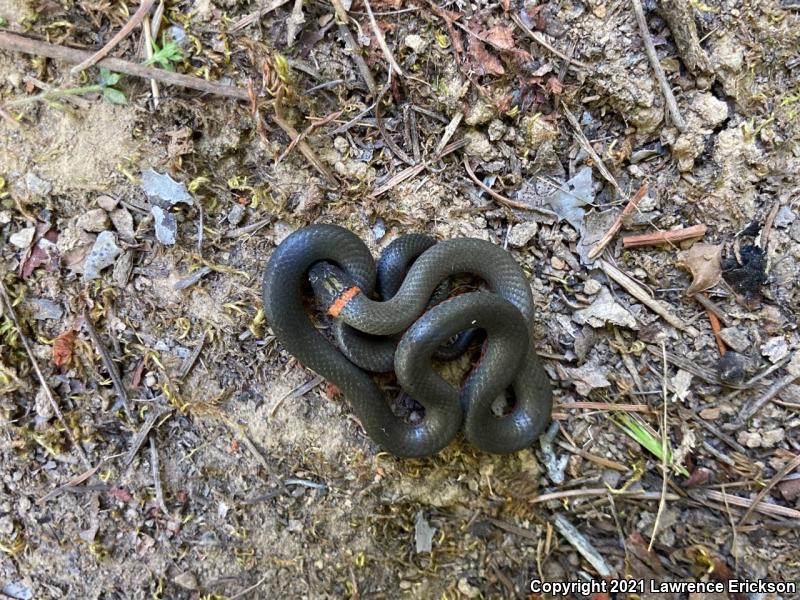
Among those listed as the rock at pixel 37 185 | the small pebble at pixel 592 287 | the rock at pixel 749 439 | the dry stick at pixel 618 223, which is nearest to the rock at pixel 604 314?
the small pebble at pixel 592 287

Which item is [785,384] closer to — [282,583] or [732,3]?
[732,3]

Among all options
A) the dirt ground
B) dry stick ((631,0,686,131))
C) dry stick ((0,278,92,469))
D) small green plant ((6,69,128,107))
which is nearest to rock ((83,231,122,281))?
the dirt ground

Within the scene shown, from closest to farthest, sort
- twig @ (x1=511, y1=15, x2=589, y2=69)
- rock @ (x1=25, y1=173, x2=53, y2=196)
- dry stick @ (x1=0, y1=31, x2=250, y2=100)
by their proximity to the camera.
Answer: dry stick @ (x1=0, y1=31, x2=250, y2=100)
rock @ (x1=25, y1=173, x2=53, y2=196)
twig @ (x1=511, y1=15, x2=589, y2=69)

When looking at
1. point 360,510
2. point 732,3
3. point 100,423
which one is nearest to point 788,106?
point 732,3

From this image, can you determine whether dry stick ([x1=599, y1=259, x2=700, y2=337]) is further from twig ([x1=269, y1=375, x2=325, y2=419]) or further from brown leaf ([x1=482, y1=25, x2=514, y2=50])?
twig ([x1=269, y1=375, x2=325, y2=419])

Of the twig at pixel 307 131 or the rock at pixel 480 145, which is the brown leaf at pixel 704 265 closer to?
the rock at pixel 480 145

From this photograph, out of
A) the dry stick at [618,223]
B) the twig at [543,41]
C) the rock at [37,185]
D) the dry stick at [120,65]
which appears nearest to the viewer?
the dry stick at [120,65]
